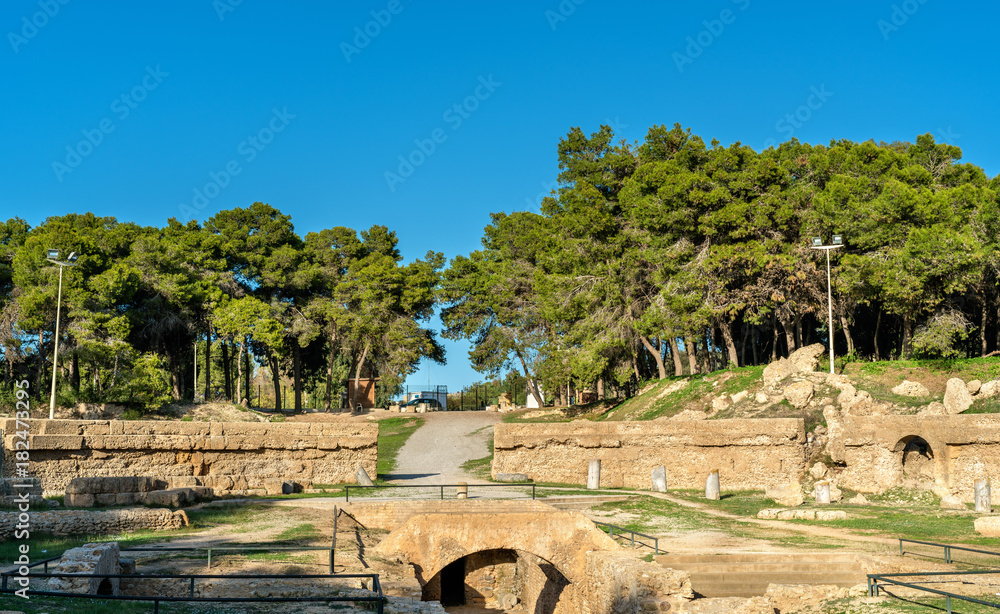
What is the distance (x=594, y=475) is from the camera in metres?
22.4

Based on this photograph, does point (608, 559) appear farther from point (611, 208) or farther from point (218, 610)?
point (611, 208)

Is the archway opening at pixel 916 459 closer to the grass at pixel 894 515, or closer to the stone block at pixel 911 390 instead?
the grass at pixel 894 515

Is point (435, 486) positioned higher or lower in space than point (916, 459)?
lower

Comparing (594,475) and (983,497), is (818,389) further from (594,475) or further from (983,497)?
(594,475)

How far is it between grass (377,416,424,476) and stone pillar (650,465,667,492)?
838 centimetres

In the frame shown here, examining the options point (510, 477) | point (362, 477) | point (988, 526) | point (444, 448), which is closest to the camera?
point (988, 526)

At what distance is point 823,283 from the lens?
30.8m

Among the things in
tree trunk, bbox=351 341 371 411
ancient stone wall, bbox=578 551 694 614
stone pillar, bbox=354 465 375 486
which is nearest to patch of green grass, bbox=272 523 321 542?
stone pillar, bbox=354 465 375 486

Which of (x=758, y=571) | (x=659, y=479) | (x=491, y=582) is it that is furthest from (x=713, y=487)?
(x=758, y=571)

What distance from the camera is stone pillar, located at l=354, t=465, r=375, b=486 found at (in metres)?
21.2

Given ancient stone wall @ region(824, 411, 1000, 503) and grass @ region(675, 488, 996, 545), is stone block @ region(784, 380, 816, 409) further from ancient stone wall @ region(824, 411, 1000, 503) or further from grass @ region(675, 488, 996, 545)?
grass @ region(675, 488, 996, 545)

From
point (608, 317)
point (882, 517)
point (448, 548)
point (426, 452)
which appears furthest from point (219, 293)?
point (882, 517)

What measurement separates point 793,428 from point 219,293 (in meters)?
29.4

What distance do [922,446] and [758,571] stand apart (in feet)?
34.6
